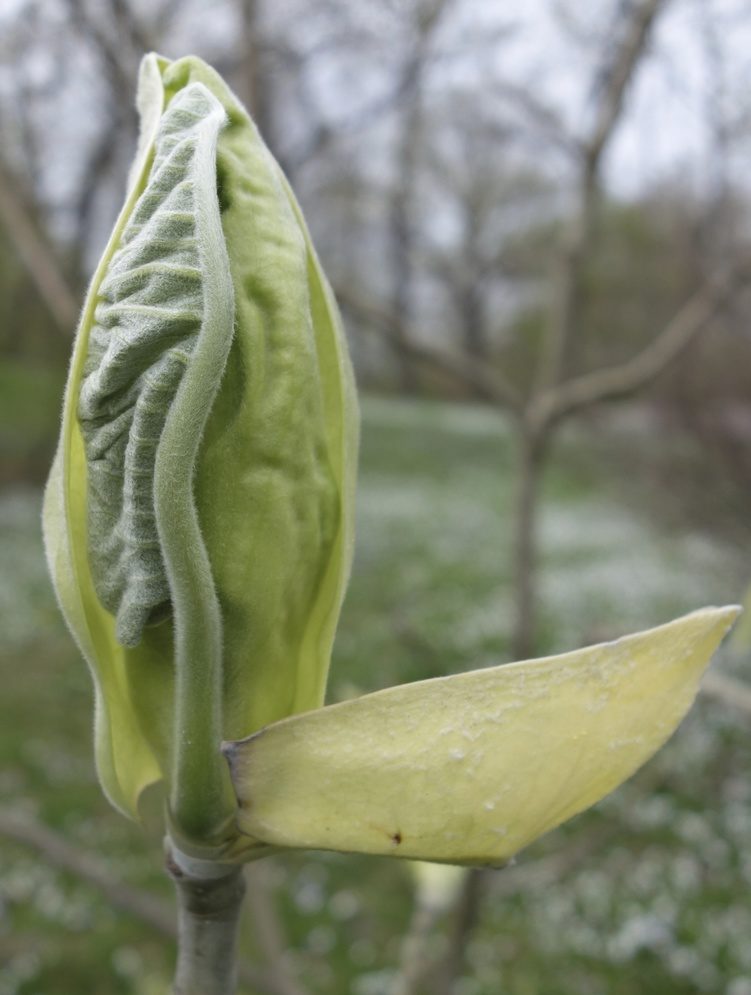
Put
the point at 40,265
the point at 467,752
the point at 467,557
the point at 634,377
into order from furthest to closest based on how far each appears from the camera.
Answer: the point at 467,557 → the point at 634,377 → the point at 40,265 → the point at 467,752

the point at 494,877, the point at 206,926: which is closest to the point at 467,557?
the point at 494,877

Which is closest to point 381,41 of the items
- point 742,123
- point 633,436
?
point 742,123

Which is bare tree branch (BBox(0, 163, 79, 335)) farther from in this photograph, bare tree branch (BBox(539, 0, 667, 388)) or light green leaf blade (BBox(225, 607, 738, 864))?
light green leaf blade (BBox(225, 607, 738, 864))

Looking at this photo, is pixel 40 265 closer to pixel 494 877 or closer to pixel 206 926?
pixel 206 926

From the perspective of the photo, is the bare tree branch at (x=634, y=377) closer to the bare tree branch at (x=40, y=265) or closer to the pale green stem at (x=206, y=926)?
the bare tree branch at (x=40, y=265)

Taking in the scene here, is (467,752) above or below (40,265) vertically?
above

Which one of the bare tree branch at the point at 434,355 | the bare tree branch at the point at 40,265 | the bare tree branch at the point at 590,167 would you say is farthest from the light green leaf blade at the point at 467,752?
the bare tree branch at the point at 590,167

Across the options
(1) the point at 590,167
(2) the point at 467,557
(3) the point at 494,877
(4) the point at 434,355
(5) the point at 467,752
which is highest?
(5) the point at 467,752

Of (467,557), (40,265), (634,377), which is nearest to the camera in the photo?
(40,265)
